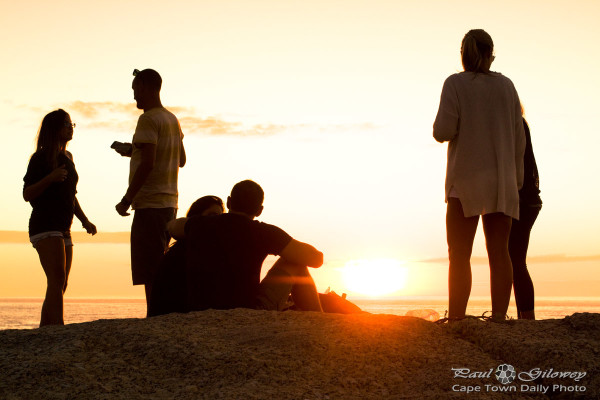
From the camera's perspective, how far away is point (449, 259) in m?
4.80

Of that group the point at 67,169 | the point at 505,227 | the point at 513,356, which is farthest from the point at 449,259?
the point at 67,169

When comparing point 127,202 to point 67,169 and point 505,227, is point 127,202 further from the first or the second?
point 505,227

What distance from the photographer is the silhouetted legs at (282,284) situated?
480 cm

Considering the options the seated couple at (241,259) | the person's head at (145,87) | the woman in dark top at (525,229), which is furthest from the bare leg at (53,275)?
the woman in dark top at (525,229)

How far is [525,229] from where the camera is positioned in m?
5.30

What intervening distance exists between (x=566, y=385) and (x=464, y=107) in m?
1.97

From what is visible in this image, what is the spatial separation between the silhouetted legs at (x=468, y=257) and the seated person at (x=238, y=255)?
0.92 metres

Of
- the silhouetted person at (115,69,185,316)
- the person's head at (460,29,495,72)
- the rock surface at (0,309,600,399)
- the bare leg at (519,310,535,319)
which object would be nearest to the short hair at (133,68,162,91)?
the silhouetted person at (115,69,185,316)

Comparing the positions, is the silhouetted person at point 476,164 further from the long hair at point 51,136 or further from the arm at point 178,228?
the long hair at point 51,136

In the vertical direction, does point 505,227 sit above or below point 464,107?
below

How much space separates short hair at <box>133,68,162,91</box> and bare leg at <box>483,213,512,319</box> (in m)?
2.91

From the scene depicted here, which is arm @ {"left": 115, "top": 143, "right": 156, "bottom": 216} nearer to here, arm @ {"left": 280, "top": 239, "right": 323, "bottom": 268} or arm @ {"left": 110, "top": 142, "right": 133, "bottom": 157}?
arm @ {"left": 110, "top": 142, "right": 133, "bottom": 157}

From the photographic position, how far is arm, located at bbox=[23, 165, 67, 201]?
537cm

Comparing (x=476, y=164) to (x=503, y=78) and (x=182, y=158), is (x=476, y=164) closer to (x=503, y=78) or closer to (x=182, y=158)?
(x=503, y=78)
